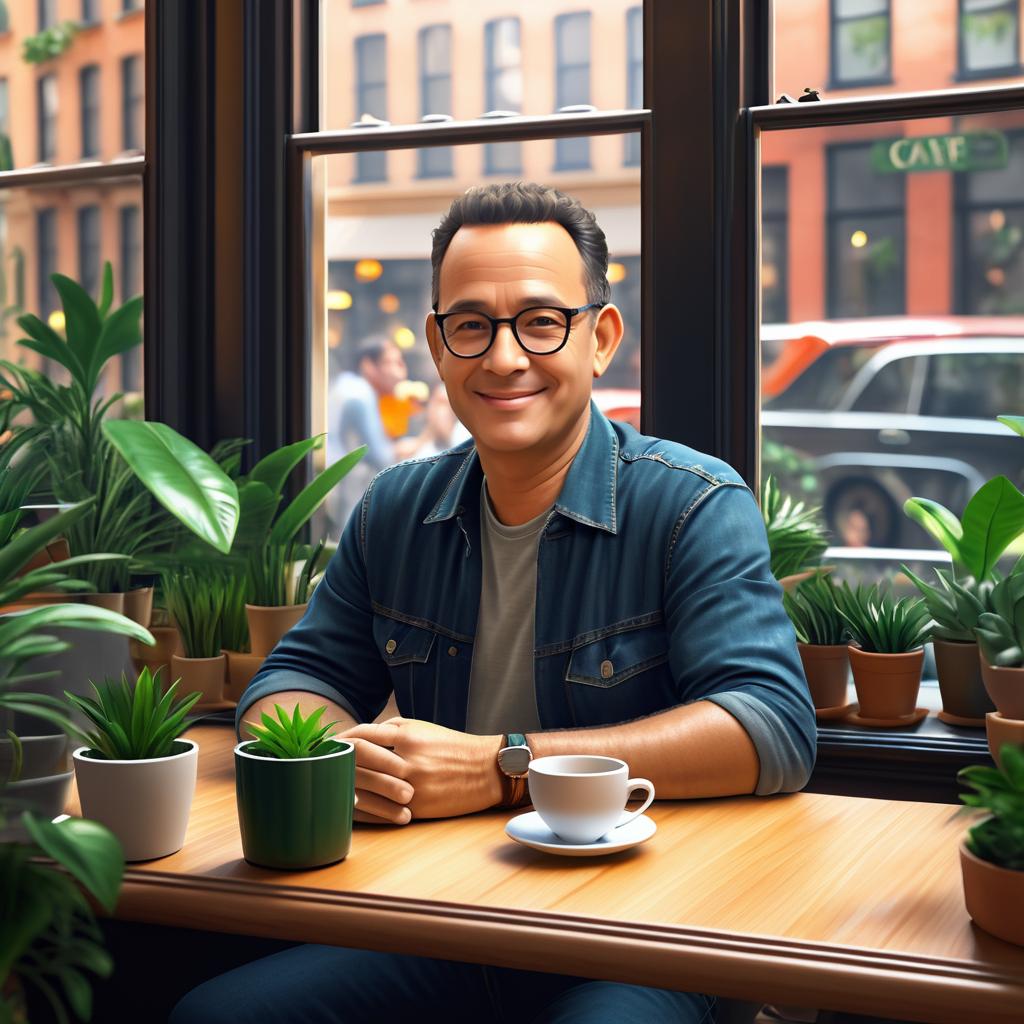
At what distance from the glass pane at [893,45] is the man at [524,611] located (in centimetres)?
66

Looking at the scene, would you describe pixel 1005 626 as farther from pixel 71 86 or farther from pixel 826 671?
pixel 71 86

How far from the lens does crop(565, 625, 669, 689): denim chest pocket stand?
1.65m

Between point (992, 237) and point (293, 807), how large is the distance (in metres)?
1.51

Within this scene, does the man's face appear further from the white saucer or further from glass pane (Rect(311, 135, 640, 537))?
glass pane (Rect(311, 135, 640, 537))

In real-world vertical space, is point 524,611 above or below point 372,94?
below

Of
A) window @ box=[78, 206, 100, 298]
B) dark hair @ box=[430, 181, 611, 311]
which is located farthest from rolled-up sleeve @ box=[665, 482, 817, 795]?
window @ box=[78, 206, 100, 298]

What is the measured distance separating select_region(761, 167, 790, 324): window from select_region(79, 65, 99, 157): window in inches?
54.5

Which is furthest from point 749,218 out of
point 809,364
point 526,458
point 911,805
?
point 911,805

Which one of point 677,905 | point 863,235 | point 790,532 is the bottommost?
point 677,905

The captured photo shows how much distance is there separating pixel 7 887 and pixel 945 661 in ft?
5.00

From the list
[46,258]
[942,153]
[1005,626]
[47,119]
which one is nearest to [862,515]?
[1005,626]

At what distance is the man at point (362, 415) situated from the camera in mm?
2471

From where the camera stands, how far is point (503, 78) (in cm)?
237

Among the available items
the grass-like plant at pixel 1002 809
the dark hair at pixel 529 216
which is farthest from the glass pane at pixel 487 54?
the grass-like plant at pixel 1002 809
